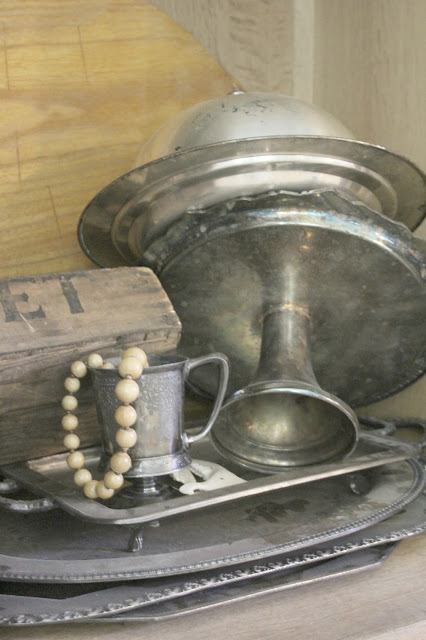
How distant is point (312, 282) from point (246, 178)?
14 centimetres

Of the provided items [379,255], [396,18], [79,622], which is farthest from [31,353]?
[396,18]

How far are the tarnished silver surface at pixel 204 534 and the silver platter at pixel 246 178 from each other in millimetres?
Answer: 294

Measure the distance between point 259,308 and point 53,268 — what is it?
12.4 inches

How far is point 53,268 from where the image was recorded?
41.2 inches

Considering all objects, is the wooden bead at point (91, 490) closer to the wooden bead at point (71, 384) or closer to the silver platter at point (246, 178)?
the wooden bead at point (71, 384)

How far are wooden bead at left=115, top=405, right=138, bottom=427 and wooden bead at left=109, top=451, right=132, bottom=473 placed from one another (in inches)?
1.0

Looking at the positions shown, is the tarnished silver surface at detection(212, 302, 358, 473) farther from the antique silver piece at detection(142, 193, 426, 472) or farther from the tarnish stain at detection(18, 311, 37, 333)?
the tarnish stain at detection(18, 311, 37, 333)

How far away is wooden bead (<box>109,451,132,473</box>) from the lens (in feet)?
2.12

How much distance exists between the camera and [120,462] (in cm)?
65

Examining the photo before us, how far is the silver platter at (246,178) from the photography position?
774 mm

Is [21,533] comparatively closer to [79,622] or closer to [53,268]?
[79,622]

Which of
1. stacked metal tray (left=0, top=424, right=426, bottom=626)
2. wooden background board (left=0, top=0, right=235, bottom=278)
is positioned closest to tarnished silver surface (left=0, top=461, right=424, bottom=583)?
stacked metal tray (left=0, top=424, right=426, bottom=626)

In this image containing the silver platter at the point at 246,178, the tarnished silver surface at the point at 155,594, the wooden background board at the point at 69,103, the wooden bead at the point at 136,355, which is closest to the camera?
the tarnished silver surface at the point at 155,594

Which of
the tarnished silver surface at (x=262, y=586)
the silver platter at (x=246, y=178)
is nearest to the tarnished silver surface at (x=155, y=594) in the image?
the tarnished silver surface at (x=262, y=586)
